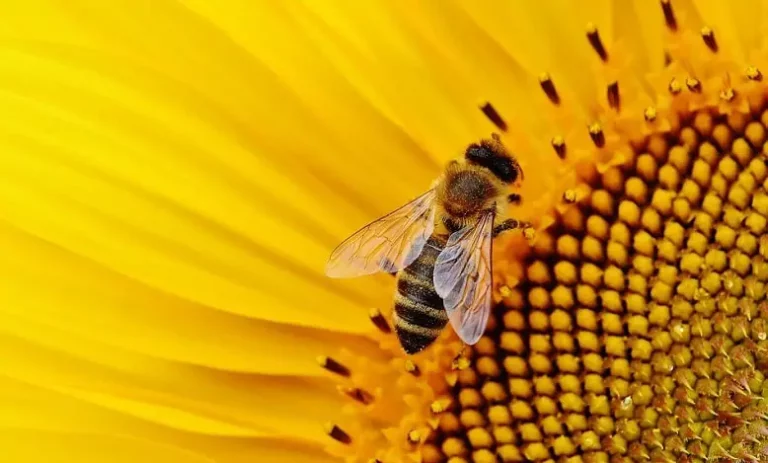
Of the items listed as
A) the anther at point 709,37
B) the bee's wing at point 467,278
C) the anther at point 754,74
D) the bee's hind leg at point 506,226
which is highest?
the bee's wing at point 467,278

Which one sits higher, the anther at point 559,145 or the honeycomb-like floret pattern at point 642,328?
the anther at point 559,145

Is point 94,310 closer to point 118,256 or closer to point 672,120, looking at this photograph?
point 118,256

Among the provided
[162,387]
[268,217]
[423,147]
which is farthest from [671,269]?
[162,387]

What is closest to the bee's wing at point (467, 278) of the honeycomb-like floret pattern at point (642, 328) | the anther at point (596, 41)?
the honeycomb-like floret pattern at point (642, 328)

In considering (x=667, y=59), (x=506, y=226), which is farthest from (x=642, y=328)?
(x=667, y=59)

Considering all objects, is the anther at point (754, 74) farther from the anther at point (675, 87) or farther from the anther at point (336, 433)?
the anther at point (336, 433)

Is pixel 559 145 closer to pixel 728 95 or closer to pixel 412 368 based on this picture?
pixel 728 95
